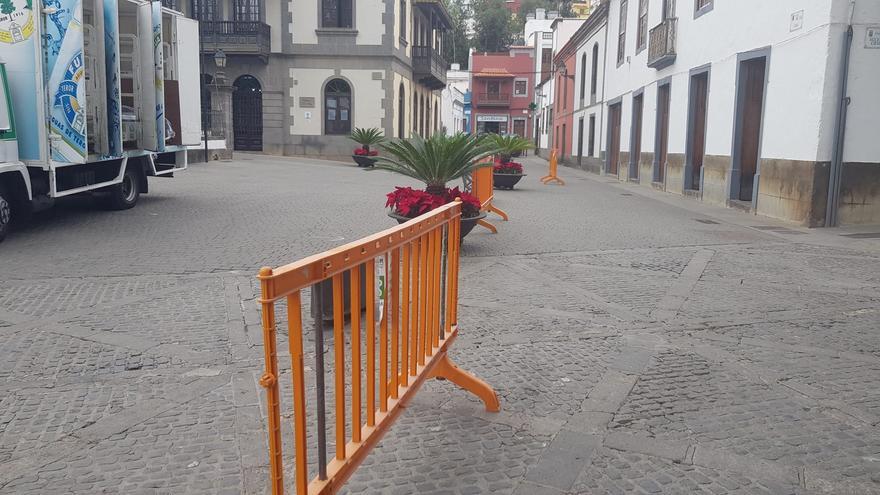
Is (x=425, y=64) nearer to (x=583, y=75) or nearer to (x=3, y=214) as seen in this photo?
(x=583, y=75)

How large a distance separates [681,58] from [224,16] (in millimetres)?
20191

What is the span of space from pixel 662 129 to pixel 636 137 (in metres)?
3.01

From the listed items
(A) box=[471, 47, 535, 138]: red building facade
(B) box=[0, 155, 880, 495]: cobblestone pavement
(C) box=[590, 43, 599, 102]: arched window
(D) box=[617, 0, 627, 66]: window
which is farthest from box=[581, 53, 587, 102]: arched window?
(A) box=[471, 47, 535, 138]: red building facade

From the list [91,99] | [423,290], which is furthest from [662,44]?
[423,290]

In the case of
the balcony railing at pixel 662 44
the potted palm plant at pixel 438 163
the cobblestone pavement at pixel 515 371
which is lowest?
the cobblestone pavement at pixel 515 371

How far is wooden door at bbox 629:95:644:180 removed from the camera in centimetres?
2230

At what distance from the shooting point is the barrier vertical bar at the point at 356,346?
234 centimetres

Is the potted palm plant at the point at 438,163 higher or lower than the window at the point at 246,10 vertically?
lower

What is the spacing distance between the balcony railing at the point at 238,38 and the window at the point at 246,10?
2.28 feet

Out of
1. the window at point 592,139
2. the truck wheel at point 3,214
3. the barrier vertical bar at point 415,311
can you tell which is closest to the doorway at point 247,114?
the window at point 592,139

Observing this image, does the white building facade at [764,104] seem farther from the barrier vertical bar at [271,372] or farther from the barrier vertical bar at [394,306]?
the barrier vertical bar at [271,372]

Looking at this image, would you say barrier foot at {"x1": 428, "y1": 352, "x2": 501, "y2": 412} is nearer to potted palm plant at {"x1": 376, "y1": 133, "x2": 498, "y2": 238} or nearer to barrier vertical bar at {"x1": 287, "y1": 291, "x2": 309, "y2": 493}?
barrier vertical bar at {"x1": 287, "y1": 291, "x2": 309, "y2": 493}

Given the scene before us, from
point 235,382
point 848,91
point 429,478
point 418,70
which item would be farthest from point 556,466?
point 418,70

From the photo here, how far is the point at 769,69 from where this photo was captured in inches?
501
